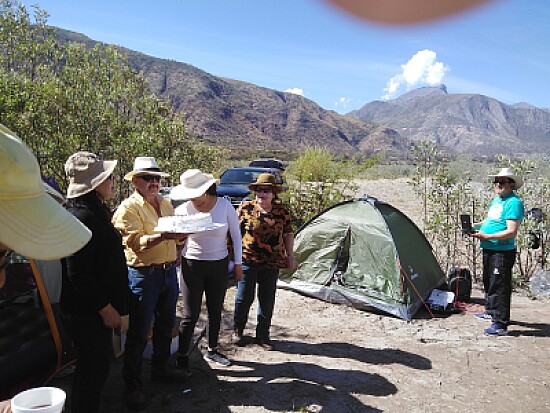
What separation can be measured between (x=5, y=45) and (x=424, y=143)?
23.3 ft

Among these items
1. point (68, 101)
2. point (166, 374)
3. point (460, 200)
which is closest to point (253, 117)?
point (68, 101)

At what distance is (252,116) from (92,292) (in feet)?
348

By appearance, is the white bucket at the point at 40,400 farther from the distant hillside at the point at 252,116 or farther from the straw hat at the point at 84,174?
the distant hillside at the point at 252,116

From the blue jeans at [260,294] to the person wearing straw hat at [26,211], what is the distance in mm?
3421

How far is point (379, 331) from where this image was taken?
511cm

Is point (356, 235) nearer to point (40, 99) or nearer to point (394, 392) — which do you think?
point (394, 392)

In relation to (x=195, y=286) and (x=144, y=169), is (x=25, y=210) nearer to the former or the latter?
(x=144, y=169)

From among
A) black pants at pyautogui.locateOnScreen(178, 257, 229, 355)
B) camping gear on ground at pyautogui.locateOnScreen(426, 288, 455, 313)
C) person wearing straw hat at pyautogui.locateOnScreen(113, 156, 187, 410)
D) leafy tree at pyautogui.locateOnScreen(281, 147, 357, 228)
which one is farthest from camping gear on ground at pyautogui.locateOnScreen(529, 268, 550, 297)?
person wearing straw hat at pyautogui.locateOnScreen(113, 156, 187, 410)

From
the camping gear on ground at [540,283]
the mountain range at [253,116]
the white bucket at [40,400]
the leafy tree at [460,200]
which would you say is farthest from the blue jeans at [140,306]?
the mountain range at [253,116]

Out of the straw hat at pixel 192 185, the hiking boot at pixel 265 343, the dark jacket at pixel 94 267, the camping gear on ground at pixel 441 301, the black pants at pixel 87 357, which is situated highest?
the straw hat at pixel 192 185

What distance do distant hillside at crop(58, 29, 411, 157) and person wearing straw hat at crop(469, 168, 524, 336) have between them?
80111 mm

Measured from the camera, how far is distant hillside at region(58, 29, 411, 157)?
9262 centimetres

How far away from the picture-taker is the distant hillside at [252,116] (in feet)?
304

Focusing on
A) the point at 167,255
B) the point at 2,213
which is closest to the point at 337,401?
the point at 167,255
